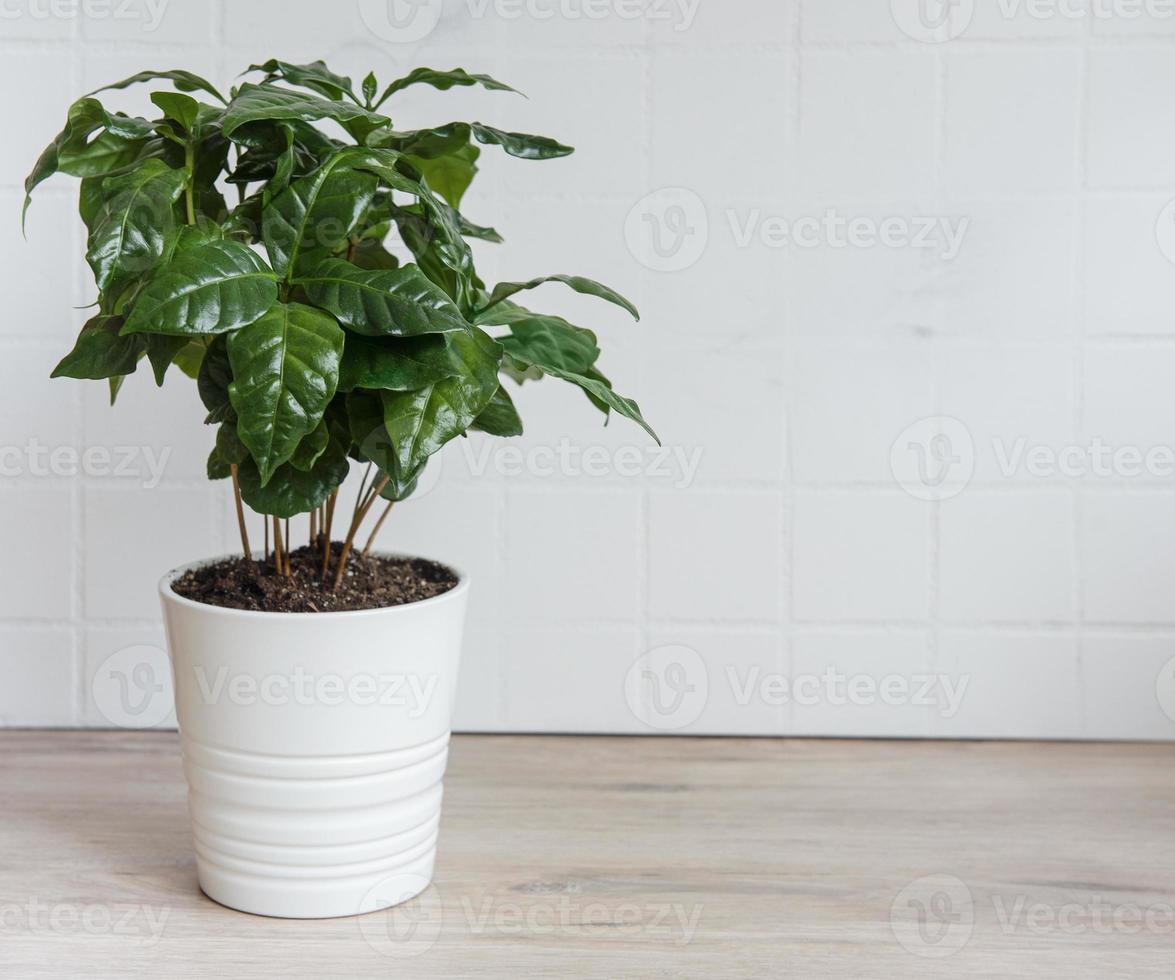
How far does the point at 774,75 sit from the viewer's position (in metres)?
1.39

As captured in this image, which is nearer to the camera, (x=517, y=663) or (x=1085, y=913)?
(x=1085, y=913)

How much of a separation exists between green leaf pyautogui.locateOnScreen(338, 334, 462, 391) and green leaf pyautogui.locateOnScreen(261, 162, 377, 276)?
83 millimetres

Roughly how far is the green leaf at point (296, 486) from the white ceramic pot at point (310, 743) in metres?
→ 0.10

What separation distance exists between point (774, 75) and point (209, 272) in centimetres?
82

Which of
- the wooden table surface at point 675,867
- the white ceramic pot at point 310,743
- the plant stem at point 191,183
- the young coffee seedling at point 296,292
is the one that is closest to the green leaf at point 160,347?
the young coffee seedling at point 296,292

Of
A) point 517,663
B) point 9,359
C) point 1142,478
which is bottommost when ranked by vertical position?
point 517,663

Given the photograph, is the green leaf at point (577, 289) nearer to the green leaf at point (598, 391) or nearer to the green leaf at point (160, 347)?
the green leaf at point (598, 391)

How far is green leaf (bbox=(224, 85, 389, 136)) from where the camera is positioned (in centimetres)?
82

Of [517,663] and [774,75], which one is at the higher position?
[774,75]

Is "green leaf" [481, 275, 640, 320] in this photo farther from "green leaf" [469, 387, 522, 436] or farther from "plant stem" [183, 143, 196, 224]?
"plant stem" [183, 143, 196, 224]

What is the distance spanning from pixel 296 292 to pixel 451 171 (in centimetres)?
24

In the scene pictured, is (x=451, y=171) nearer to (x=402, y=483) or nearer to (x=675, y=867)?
(x=402, y=483)

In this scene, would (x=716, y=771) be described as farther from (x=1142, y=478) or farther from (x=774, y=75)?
(x=774, y=75)

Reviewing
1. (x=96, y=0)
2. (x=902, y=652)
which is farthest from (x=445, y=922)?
(x=96, y=0)
